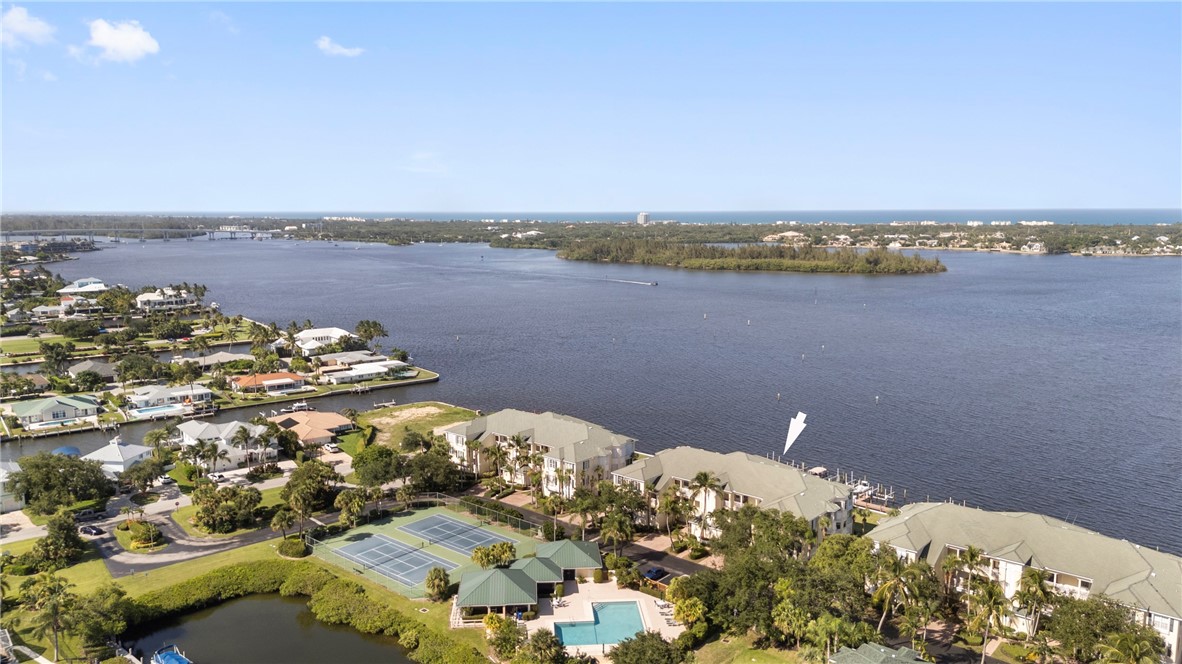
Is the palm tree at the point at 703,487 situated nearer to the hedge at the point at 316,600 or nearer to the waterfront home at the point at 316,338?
the hedge at the point at 316,600

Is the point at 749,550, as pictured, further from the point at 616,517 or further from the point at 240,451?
the point at 240,451

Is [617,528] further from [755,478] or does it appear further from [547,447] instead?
[547,447]

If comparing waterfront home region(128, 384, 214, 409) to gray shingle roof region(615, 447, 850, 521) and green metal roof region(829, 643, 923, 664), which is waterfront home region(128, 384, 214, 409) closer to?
gray shingle roof region(615, 447, 850, 521)

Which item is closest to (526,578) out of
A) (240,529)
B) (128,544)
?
(240,529)

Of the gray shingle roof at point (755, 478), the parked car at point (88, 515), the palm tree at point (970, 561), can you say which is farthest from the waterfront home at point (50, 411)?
the palm tree at point (970, 561)

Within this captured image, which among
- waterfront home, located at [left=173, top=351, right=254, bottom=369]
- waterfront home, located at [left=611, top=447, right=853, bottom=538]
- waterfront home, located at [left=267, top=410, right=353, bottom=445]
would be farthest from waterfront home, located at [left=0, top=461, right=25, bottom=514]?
waterfront home, located at [left=173, top=351, right=254, bottom=369]
